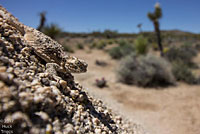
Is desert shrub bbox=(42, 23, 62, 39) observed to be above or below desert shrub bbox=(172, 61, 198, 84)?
above

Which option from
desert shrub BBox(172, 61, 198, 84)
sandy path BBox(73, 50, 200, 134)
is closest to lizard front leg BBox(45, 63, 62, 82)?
sandy path BBox(73, 50, 200, 134)

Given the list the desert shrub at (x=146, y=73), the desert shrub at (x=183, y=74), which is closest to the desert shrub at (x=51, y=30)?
the desert shrub at (x=146, y=73)

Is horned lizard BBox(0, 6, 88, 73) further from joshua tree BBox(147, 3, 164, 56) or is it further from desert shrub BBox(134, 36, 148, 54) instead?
joshua tree BBox(147, 3, 164, 56)

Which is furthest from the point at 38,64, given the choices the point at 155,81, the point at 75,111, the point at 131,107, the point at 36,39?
the point at 155,81

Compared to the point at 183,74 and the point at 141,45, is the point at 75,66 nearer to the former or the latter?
the point at 183,74

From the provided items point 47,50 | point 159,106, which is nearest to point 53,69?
point 47,50

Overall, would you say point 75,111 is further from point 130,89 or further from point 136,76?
point 136,76

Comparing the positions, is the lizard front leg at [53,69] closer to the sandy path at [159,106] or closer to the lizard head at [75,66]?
the lizard head at [75,66]
